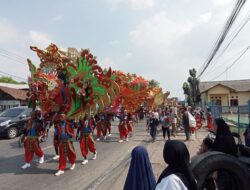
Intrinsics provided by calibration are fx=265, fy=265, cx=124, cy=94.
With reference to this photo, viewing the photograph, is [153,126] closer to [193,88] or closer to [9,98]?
[9,98]

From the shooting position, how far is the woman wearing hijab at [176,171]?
2.31 m

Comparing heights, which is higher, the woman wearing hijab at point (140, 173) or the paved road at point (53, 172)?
the woman wearing hijab at point (140, 173)

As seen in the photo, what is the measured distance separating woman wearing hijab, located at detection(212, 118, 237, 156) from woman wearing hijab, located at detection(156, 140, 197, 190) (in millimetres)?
2404

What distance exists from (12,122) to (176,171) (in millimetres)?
14015

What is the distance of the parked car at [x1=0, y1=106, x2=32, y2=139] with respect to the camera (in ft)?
47.0

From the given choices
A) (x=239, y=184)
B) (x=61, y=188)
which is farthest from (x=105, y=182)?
(x=239, y=184)

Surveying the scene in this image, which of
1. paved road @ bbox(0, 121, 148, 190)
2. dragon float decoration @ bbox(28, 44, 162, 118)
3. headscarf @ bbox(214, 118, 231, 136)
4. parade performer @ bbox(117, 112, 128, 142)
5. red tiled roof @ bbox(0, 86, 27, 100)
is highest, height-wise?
red tiled roof @ bbox(0, 86, 27, 100)

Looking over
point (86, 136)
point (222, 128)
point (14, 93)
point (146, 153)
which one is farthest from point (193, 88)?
point (146, 153)

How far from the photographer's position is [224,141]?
4605 millimetres

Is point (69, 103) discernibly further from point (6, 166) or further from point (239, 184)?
point (239, 184)

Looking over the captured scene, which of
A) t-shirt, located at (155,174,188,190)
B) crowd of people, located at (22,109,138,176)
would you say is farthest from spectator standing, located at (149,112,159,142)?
t-shirt, located at (155,174,188,190)

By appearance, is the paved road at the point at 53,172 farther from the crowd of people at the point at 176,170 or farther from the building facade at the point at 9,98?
the building facade at the point at 9,98

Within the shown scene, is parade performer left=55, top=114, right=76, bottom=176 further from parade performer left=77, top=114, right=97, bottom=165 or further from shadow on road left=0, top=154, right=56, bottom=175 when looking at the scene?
parade performer left=77, top=114, right=97, bottom=165

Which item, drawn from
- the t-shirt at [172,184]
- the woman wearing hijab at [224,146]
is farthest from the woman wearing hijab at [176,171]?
the woman wearing hijab at [224,146]
